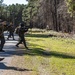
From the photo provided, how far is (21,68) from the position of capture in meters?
16.5

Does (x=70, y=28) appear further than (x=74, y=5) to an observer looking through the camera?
Yes

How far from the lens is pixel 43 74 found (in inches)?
577

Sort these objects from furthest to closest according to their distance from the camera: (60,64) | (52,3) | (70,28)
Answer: (52,3), (70,28), (60,64)

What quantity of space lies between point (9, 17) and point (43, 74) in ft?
519

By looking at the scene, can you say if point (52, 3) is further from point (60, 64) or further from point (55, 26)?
point (60, 64)

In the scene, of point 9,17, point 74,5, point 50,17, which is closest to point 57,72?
point 74,5

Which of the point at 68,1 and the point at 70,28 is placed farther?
the point at 70,28

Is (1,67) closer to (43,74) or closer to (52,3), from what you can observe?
(43,74)

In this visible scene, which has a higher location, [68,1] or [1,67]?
[68,1]

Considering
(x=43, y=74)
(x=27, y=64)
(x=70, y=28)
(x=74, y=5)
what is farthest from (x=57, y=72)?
(x=70, y=28)

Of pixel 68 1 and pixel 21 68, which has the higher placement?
pixel 68 1

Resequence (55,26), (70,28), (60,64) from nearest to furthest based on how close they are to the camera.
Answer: (60,64) < (70,28) < (55,26)

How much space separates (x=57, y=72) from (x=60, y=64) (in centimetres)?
261

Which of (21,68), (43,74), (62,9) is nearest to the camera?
(43,74)
